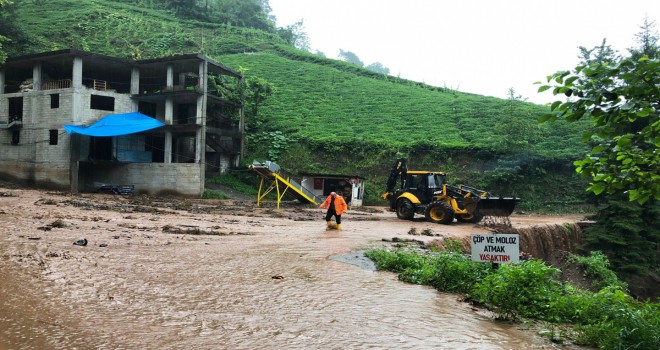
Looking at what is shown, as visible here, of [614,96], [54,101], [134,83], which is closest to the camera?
[614,96]

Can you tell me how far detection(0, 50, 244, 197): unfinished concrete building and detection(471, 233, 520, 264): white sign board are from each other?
2703 centimetres

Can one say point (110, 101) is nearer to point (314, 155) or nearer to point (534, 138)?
point (314, 155)

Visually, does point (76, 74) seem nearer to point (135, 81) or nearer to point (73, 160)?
point (135, 81)

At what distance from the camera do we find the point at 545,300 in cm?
599

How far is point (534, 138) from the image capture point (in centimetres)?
3659

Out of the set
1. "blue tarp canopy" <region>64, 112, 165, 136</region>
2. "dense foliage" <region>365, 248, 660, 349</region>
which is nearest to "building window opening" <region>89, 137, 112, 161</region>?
"blue tarp canopy" <region>64, 112, 165, 136</region>

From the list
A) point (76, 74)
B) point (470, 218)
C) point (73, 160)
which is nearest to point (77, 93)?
point (76, 74)

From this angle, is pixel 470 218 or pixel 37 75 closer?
pixel 470 218

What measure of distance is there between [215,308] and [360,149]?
114ft

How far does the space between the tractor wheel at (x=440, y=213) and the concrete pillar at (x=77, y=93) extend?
1001 inches

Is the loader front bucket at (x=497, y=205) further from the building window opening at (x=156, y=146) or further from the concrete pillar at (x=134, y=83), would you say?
the concrete pillar at (x=134, y=83)

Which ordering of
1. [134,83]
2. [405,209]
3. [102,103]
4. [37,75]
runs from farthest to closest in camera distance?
[134,83] → [102,103] → [37,75] → [405,209]

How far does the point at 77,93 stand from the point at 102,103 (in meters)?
2.94

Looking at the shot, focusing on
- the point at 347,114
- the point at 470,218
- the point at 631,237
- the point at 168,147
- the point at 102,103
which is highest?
the point at 347,114
